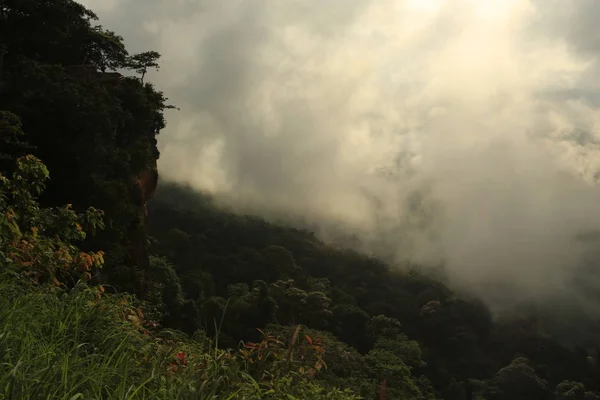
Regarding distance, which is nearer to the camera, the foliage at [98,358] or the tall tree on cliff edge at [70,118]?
the foliage at [98,358]

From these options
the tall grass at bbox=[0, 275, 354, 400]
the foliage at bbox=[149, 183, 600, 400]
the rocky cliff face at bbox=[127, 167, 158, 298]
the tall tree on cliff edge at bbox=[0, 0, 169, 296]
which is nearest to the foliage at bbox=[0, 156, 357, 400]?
the tall grass at bbox=[0, 275, 354, 400]

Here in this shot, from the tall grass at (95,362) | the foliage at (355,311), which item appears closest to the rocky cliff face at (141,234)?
the foliage at (355,311)

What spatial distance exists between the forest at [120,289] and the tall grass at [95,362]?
16mm

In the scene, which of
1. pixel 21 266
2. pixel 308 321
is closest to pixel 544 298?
pixel 308 321

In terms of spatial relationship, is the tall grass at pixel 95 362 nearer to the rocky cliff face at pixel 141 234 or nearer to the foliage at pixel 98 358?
the foliage at pixel 98 358

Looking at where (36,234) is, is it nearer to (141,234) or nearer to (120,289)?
(120,289)

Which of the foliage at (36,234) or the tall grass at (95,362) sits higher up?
the foliage at (36,234)

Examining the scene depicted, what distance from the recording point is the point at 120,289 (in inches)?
611

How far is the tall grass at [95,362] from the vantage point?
A: 2689 millimetres

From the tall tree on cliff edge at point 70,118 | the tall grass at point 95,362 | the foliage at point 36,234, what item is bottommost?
the tall grass at point 95,362

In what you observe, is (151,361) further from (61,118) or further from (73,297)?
(61,118)

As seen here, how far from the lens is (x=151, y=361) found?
3543mm

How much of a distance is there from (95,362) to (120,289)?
12.9 metres

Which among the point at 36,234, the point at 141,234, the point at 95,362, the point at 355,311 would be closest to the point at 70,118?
the point at 36,234
